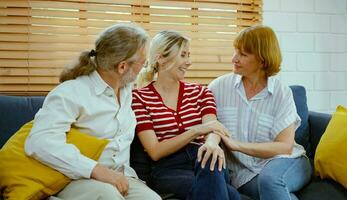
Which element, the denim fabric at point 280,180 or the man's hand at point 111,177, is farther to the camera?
the denim fabric at point 280,180

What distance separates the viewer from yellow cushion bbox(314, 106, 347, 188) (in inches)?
70.2

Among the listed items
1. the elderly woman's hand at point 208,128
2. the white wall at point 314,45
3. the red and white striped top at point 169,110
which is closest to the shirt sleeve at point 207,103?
the red and white striped top at point 169,110

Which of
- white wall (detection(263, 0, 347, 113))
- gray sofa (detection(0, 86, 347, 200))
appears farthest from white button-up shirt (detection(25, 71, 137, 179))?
white wall (detection(263, 0, 347, 113))

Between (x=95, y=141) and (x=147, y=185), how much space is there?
359 mm

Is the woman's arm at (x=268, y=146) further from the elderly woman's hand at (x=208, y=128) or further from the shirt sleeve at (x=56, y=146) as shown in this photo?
the shirt sleeve at (x=56, y=146)

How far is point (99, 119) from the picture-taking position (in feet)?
5.34

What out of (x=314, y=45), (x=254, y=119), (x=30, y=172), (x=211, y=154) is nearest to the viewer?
(x=30, y=172)

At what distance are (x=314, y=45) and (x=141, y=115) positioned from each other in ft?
4.64

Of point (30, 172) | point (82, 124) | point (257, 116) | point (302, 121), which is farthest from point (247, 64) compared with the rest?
point (30, 172)

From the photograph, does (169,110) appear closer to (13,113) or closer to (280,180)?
(280,180)

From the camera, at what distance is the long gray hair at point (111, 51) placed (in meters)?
1.66

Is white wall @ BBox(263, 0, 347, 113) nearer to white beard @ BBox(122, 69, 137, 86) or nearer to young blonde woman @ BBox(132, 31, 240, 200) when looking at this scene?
young blonde woman @ BBox(132, 31, 240, 200)

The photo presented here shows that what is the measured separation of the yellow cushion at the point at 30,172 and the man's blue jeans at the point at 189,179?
0.32 meters

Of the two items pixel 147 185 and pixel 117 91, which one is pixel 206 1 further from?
pixel 147 185
